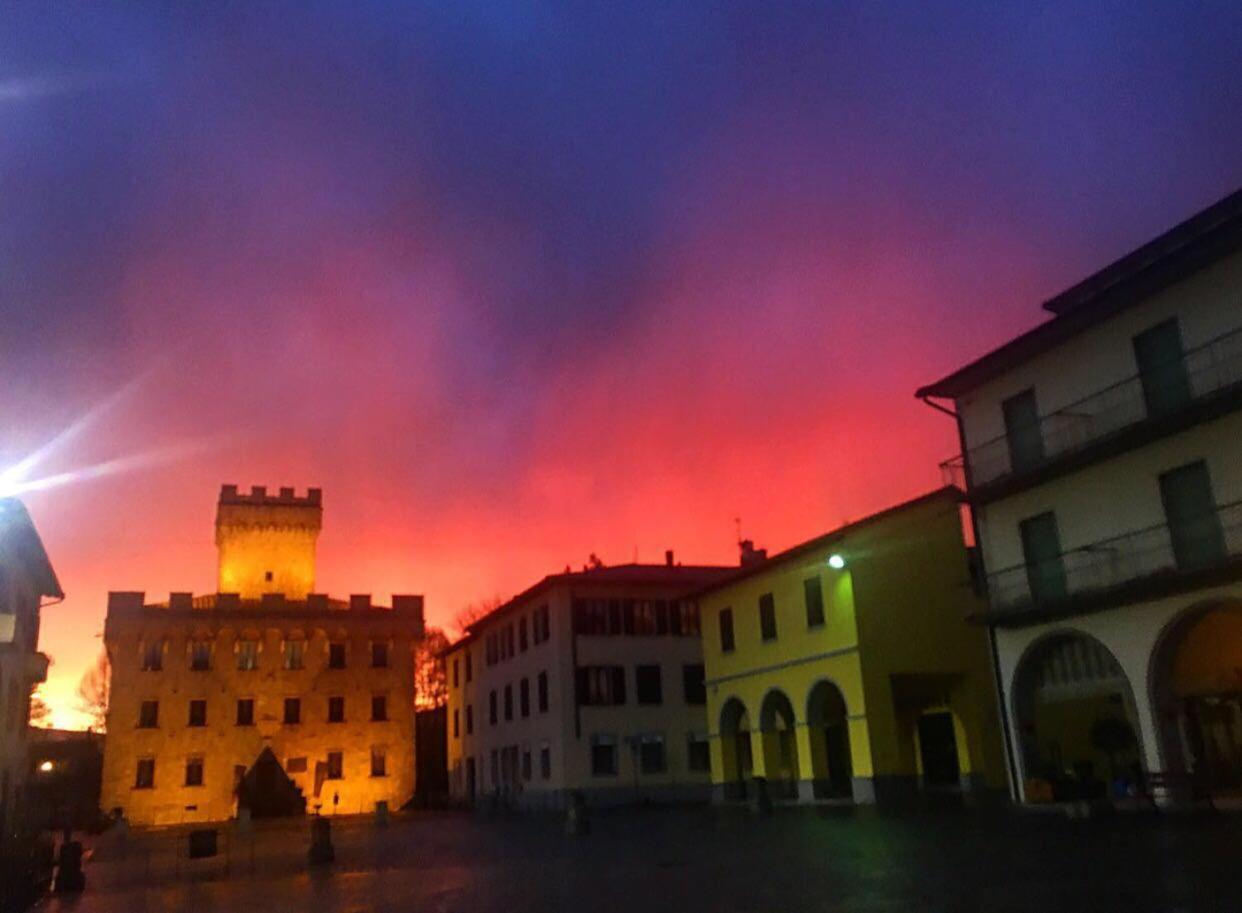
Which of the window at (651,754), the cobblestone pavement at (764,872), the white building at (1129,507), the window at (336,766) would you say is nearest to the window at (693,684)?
the window at (651,754)

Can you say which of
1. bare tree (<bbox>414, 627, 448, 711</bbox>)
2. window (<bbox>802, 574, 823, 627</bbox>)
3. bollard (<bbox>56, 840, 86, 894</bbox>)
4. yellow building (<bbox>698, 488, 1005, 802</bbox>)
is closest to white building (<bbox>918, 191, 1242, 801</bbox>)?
yellow building (<bbox>698, 488, 1005, 802</bbox>)

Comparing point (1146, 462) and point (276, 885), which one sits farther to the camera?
point (1146, 462)

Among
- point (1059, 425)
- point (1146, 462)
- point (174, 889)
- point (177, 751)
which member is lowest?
point (174, 889)

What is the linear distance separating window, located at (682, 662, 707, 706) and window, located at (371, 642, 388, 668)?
71.5ft

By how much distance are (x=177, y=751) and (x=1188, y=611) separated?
4991 cm

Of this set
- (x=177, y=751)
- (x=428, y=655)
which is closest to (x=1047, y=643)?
(x=177, y=751)

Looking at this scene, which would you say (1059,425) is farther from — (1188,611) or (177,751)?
(177,751)

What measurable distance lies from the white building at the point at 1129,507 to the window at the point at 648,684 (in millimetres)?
21671

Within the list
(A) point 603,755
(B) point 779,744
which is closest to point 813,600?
(B) point 779,744

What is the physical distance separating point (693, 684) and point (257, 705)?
83.7 feet

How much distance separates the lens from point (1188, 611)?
20.3m

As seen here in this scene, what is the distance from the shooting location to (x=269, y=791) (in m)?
54.1

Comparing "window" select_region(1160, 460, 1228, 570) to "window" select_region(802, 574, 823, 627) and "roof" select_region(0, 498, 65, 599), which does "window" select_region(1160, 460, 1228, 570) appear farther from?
"roof" select_region(0, 498, 65, 599)

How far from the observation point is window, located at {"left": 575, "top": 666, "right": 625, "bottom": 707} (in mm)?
43906
